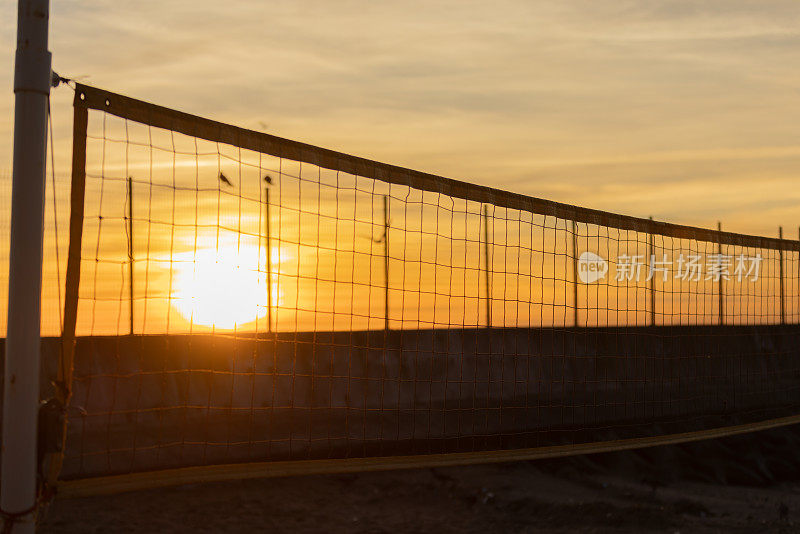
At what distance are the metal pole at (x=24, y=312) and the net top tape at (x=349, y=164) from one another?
0.65 meters

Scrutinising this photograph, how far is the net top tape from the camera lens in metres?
5.08

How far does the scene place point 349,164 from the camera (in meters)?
6.28

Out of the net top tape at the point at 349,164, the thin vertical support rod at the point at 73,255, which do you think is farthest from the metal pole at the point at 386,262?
the thin vertical support rod at the point at 73,255

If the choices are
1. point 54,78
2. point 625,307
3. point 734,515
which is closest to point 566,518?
point 734,515

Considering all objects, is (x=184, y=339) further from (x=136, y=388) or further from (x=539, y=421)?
(x=539, y=421)

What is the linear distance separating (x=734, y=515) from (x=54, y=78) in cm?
515

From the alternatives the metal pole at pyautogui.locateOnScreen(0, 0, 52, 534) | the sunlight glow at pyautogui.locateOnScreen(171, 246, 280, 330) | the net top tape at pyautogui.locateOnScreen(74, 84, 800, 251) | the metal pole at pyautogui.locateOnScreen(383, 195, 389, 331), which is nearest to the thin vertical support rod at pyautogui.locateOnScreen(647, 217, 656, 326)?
the net top tape at pyautogui.locateOnScreen(74, 84, 800, 251)

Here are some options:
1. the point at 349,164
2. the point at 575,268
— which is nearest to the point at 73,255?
the point at 349,164

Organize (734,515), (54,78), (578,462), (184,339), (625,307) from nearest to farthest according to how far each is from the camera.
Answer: (54,78), (734,515), (184,339), (578,462), (625,307)

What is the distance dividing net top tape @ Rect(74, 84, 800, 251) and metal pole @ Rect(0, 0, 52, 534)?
651 mm

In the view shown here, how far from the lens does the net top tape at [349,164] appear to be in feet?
16.7

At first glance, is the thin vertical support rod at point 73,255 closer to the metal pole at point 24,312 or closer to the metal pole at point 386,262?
the metal pole at point 24,312

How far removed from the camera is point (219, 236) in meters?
5.44

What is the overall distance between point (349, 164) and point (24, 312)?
2711 millimetres
